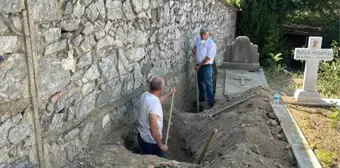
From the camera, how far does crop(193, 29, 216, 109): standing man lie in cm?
720

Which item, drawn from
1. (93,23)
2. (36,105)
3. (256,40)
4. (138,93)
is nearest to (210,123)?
(138,93)

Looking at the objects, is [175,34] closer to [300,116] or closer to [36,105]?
[300,116]

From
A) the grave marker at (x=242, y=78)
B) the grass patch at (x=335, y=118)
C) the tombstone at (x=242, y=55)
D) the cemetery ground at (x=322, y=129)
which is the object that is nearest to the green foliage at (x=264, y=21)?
the tombstone at (x=242, y=55)

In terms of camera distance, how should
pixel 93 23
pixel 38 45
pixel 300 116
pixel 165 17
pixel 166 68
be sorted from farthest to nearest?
pixel 166 68 → pixel 165 17 → pixel 300 116 → pixel 93 23 → pixel 38 45

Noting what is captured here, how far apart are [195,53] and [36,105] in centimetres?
485

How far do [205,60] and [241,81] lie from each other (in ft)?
5.26

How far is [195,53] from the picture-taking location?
7.41 m

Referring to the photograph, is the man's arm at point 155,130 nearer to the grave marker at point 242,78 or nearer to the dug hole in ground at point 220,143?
the dug hole in ground at point 220,143

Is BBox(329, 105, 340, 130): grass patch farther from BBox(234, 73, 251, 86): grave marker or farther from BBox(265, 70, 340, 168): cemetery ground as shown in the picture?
BBox(234, 73, 251, 86): grave marker

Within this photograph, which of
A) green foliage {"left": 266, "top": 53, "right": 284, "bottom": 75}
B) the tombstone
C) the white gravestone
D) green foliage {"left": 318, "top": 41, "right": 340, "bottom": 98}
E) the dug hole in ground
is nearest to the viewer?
the dug hole in ground

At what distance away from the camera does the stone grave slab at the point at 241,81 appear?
7676mm

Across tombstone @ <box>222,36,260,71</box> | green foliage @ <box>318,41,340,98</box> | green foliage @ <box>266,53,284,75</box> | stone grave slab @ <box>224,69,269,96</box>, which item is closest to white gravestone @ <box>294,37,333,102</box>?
stone grave slab @ <box>224,69,269,96</box>

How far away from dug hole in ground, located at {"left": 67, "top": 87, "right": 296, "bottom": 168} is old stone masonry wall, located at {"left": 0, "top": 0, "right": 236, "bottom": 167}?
0.79ft

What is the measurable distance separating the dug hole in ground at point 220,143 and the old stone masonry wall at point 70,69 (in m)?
0.24
